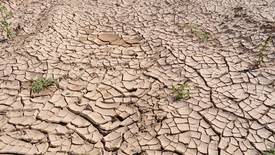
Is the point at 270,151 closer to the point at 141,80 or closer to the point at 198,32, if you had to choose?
the point at 141,80

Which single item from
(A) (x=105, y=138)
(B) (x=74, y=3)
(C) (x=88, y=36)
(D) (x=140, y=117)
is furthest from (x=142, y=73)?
(B) (x=74, y=3)

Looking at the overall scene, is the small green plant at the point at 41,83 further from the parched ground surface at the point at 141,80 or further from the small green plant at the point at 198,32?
the small green plant at the point at 198,32

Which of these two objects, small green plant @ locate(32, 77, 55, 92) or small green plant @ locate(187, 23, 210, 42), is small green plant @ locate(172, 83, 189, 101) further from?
small green plant @ locate(32, 77, 55, 92)

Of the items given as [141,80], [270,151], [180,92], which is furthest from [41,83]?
[270,151]

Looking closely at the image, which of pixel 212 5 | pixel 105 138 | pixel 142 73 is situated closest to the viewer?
pixel 105 138

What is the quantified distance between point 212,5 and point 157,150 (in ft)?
9.89

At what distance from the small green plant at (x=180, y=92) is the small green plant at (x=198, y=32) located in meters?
1.10

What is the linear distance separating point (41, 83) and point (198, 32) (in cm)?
222

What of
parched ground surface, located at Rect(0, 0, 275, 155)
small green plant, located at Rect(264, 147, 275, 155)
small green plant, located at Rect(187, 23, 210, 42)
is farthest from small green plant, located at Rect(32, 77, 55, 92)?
small green plant, located at Rect(264, 147, 275, 155)

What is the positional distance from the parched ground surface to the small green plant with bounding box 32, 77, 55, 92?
75 millimetres

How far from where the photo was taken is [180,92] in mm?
2896

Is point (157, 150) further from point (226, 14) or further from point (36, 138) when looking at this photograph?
point (226, 14)

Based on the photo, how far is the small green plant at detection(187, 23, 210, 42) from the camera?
378cm

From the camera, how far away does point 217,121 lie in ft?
8.38
